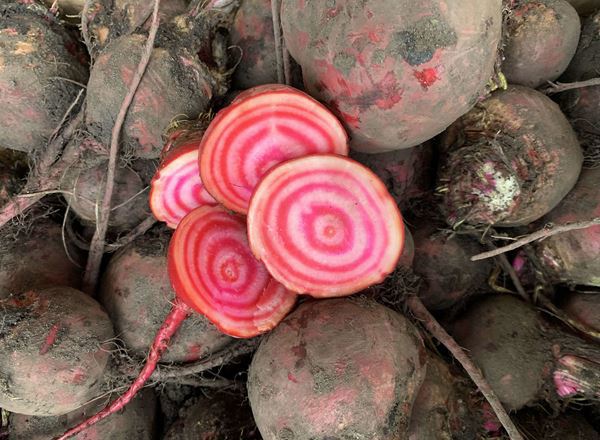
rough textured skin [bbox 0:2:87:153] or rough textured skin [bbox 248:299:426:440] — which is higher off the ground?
rough textured skin [bbox 0:2:87:153]

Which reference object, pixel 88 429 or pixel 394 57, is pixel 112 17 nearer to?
pixel 394 57

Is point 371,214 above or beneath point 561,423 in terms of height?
above

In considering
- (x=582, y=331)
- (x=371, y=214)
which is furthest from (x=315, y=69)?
(x=582, y=331)

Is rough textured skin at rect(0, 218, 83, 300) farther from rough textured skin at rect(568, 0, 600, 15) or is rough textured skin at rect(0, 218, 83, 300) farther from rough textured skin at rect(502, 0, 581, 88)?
rough textured skin at rect(568, 0, 600, 15)

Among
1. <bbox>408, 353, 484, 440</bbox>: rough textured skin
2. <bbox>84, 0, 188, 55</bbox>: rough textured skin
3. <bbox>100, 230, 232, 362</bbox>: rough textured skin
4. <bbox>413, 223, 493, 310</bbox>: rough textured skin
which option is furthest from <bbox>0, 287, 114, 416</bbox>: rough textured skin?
<bbox>413, 223, 493, 310</bbox>: rough textured skin

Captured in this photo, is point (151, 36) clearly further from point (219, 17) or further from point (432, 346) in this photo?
point (432, 346)

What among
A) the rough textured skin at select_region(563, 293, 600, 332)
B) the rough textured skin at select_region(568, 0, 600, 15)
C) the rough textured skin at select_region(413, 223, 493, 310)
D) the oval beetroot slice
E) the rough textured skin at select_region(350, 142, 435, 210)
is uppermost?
the rough textured skin at select_region(568, 0, 600, 15)
